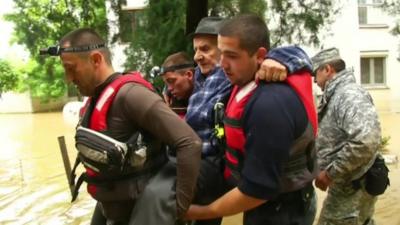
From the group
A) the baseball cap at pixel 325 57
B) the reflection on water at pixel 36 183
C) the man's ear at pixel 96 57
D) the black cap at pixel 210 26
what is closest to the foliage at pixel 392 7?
the baseball cap at pixel 325 57

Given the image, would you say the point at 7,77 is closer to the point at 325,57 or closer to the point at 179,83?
the point at 325,57

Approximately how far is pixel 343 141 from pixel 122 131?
1791 mm

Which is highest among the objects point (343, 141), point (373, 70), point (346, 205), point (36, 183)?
point (343, 141)

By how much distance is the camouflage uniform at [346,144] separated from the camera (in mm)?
3240

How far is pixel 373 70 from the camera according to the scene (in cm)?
2123

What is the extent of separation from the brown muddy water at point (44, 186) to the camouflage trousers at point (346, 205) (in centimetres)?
275

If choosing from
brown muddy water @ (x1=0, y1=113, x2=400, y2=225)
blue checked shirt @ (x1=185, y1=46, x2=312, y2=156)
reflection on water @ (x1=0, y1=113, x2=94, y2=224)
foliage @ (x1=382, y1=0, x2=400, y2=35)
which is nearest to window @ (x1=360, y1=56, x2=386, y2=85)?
brown muddy water @ (x1=0, y1=113, x2=400, y2=225)

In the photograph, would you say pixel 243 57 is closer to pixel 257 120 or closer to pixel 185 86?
pixel 257 120

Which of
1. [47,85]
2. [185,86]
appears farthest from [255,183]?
[47,85]

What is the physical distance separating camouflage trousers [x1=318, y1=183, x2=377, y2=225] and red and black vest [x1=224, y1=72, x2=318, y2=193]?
157cm

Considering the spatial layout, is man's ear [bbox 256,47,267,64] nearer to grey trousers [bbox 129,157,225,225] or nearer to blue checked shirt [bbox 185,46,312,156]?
blue checked shirt [bbox 185,46,312,156]

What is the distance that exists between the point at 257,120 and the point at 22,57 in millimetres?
23944

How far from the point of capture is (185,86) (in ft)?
9.46

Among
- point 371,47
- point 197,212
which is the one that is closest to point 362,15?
point 371,47
